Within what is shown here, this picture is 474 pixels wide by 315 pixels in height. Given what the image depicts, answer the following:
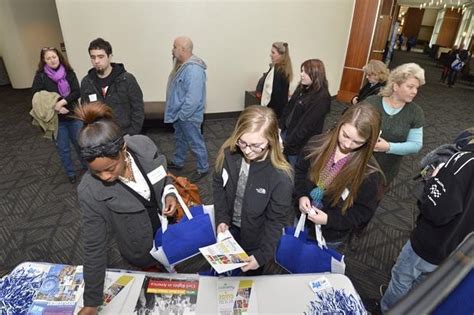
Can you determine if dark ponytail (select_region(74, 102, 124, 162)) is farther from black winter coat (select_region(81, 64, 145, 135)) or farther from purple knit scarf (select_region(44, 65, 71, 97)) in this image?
purple knit scarf (select_region(44, 65, 71, 97))

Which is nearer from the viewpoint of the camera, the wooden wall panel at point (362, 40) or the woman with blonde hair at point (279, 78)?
the woman with blonde hair at point (279, 78)

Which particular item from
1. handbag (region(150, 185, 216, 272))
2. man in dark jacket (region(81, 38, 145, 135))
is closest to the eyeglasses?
handbag (region(150, 185, 216, 272))

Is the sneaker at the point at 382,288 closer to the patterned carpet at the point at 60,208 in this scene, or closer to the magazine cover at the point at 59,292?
the patterned carpet at the point at 60,208

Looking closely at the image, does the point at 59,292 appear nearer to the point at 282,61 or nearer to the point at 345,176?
the point at 345,176

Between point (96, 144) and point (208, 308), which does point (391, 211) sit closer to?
point (208, 308)

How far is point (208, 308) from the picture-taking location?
1.21 meters

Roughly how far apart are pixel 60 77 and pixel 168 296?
2.72 metres

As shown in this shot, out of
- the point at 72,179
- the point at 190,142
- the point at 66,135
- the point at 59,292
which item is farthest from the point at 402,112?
the point at 72,179

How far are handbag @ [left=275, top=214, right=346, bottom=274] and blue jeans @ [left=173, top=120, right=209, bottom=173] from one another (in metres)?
2.04

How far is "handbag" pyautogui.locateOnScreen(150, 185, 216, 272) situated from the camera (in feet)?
4.79

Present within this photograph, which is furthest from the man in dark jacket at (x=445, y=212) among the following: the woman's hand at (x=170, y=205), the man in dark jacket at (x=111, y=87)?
the man in dark jacket at (x=111, y=87)

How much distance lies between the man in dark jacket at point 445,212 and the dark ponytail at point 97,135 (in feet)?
4.32

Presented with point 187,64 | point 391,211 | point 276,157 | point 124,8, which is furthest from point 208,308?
point 124,8

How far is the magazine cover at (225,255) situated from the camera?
1.23 meters
